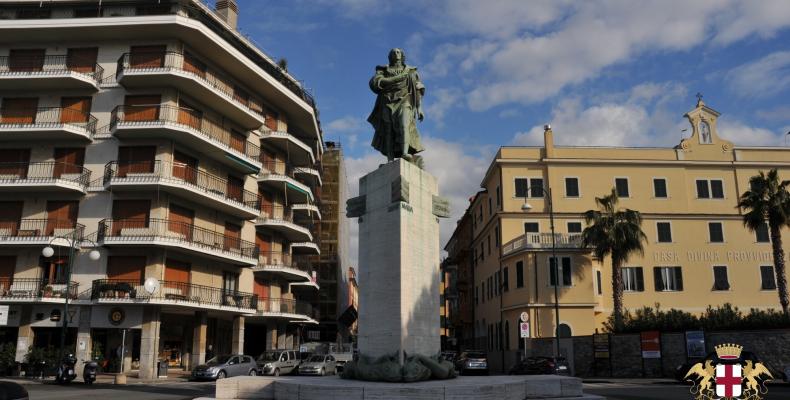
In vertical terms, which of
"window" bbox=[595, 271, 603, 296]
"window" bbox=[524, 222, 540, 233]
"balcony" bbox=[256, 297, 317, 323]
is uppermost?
"window" bbox=[524, 222, 540, 233]

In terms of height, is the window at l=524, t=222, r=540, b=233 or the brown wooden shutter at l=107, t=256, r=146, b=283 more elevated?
the window at l=524, t=222, r=540, b=233

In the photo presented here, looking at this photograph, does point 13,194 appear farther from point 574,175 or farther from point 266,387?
point 574,175

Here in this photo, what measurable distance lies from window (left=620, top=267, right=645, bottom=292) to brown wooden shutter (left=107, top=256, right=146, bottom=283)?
32.2 m

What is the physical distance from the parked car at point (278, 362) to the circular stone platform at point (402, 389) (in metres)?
19.0

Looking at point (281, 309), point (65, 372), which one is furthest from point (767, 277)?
point (65, 372)

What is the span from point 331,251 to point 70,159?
3508cm

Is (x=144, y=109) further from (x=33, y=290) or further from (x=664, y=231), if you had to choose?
(x=664, y=231)

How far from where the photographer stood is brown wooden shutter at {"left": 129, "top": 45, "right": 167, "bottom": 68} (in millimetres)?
34000

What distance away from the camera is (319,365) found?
100ft

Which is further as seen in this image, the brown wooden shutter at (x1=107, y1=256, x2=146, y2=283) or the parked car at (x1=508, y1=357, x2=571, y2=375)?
the brown wooden shutter at (x1=107, y1=256, x2=146, y2=283)

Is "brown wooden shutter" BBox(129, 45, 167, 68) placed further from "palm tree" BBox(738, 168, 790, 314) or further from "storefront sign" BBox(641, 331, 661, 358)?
"palm tree" BBox(738, 168, 790, 314)

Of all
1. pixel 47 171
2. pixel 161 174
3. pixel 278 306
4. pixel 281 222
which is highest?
pixel 47 171

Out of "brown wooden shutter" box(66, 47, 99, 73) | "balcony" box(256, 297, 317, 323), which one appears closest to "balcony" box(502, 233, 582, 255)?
"balcony" box(256, 297, 317, 323)

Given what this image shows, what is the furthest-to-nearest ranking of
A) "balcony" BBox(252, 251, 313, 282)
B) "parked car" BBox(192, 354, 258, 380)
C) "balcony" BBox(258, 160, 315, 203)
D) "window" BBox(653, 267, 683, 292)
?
"window" BBox(653, 267, 683, 292) < "balcony" BBox(258, 160, 315, 203) < "balcony" BBox(252, 251, 313, 282) < "parked car" BBox(192, 354, 258, 380)
